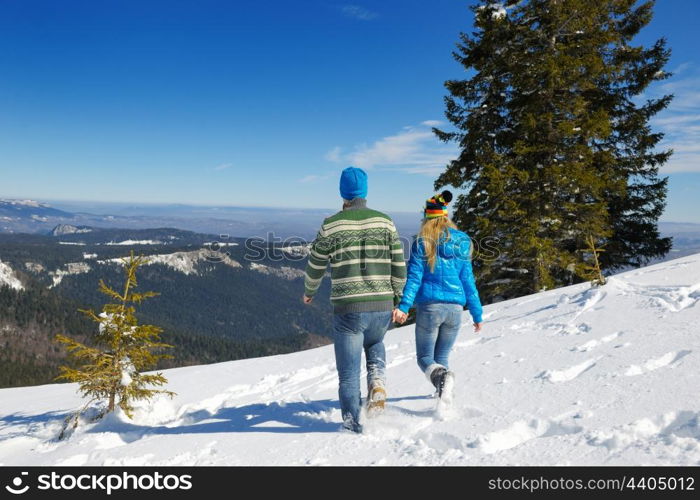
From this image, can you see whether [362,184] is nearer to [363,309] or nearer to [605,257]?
[363,309]

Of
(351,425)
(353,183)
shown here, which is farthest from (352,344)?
(353,183)

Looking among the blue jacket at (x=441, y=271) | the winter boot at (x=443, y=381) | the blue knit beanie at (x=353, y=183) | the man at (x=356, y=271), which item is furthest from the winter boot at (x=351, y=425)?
the blue knit beanie at (x=353, y=183)

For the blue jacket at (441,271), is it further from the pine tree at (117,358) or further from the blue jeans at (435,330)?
the pine tree at (117,358)

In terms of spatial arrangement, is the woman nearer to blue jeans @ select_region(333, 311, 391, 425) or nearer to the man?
the man

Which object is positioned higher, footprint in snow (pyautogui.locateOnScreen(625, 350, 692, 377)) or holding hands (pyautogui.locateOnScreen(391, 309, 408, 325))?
holding hands (pyautogui.locateOnScreen(391, 309, 408, 325))

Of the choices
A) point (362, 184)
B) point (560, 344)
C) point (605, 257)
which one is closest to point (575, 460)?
point (362, 184)

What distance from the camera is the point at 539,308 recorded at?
845 centimetres

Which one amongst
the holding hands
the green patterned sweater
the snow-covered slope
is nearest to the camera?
the snow-covered slope

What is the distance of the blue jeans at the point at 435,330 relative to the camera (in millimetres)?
3959

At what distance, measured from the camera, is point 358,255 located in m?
3.47

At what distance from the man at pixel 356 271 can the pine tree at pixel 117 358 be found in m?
4.19

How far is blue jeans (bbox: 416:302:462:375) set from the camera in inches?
156

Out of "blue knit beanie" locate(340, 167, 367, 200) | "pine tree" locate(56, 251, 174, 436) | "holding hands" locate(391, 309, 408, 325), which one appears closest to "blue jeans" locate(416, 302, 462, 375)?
"holding hands" locate(391, 309, 408, 325)

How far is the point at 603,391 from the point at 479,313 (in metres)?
1.24
